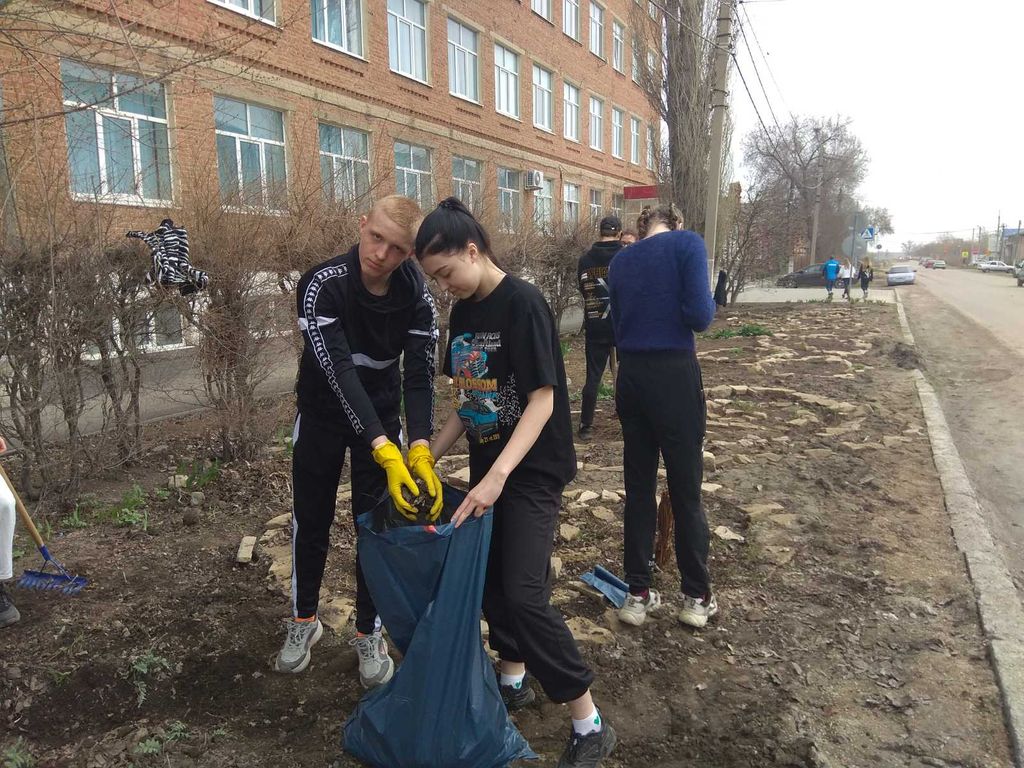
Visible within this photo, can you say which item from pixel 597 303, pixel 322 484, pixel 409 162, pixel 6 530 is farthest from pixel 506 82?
pixel 6 530

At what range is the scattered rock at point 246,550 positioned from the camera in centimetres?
365

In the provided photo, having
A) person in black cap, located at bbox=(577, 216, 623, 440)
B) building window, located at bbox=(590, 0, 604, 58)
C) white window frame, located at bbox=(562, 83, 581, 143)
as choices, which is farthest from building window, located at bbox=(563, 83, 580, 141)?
person in black cap, located at bbox=(577, 216, 623, 440)

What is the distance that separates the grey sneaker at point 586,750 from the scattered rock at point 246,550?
2174 millimetres

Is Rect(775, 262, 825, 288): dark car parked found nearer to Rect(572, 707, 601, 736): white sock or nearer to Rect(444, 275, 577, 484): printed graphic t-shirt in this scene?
Rect(444, 275, 577, 484): printed graphic t-shirt

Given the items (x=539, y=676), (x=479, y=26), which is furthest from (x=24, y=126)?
(x=479, y=26)

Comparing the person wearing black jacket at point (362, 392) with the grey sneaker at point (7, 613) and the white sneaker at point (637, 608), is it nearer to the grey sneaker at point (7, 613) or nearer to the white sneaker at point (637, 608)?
the white sneaker at point (637, 608)

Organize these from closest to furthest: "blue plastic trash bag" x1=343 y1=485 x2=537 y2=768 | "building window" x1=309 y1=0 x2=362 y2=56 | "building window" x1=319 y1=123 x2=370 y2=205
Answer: "blue plastic trash bag" x1=343 y1=485 x2=537 y2=768 < "building window" x1=319 y1=123 x2=370 y2=205 < "building window" x1=309 y1=0 x2=362 y2=56

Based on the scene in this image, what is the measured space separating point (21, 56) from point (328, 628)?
3.36m

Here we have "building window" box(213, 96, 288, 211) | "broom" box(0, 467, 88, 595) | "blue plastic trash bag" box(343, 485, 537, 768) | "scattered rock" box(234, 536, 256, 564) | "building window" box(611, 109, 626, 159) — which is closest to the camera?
"blue plastic trash bag" box(343, 485, 537, 768)

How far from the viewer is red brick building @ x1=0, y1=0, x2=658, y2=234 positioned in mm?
3895

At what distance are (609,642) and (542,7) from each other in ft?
83.3

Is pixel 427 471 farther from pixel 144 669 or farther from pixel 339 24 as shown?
pixel 339 24

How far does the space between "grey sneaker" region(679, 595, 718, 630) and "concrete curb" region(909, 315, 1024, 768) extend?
1081 millimetres

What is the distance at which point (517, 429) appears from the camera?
2102 mm
